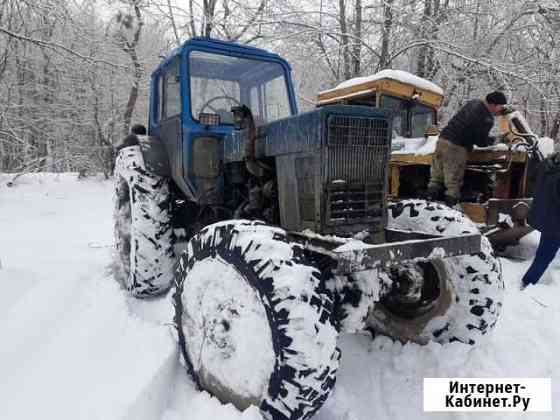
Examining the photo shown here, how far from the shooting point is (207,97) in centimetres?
360

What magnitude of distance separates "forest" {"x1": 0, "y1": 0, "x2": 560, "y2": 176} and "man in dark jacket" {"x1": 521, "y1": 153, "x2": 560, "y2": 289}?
6.85m

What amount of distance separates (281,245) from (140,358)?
1.22 meters

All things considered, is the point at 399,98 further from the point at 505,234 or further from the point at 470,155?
the point at 505,234

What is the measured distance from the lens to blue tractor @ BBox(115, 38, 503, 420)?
1944mm

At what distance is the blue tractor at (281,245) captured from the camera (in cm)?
194

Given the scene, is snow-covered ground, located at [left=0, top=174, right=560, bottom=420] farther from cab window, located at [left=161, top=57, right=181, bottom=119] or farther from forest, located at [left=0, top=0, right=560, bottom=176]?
forest, located at [left=0, top=0, right=560, bottom=176]

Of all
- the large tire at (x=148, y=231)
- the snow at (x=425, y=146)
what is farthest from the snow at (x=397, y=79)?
the large tire at (x=148, y=231)

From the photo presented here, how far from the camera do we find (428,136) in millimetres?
6488

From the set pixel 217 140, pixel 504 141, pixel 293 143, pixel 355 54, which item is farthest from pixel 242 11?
pixel 293 143

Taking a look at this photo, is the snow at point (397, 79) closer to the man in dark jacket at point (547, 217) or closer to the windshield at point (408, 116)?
the windshield at point (408, 116)

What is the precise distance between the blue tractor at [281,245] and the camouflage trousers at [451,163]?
2.53m

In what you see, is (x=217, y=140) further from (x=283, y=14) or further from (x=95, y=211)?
(x=283, y=14)

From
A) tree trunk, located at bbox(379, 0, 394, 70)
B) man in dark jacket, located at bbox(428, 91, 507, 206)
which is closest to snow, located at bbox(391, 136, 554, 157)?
man in dark jacket, located at bbox(428, 91, 507, 206)

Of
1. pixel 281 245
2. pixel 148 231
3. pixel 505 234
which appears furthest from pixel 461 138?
pixel 281 245
